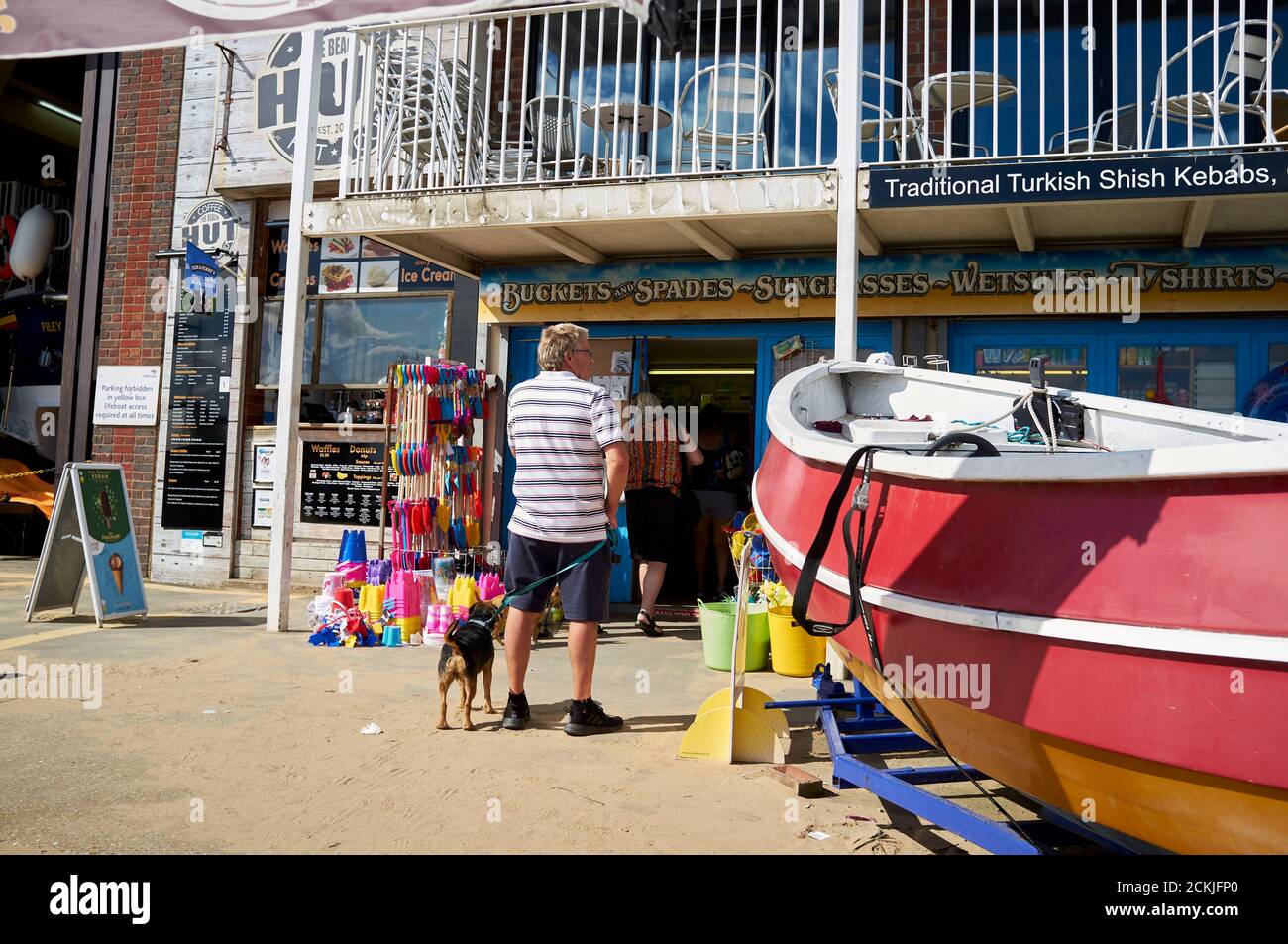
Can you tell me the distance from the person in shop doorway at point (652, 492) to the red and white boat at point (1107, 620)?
438 cm

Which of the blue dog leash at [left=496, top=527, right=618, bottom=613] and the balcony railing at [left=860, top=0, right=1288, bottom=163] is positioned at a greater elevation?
the balcony railing at [left=860, top=0, right=1288, bottom=163]

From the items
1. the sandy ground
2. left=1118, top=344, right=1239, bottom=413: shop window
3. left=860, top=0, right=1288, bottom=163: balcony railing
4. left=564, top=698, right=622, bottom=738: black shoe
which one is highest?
left=860, top=0, right=1288, bottom=163: balcony railing

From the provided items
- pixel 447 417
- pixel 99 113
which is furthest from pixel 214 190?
pixel 447 417

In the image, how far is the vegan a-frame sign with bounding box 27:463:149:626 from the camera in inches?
296

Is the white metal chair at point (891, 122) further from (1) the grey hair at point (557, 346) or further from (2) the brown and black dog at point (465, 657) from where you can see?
(2) the brown and black dog at point (465, 657)

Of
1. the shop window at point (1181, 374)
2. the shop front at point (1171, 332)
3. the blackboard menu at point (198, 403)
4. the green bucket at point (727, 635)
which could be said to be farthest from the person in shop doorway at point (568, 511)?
the blackboard menu at point (198, 403)

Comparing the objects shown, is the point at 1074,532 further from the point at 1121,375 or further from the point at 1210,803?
the point at 1121,375

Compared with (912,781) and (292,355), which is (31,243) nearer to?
(292,355)

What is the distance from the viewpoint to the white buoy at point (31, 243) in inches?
576

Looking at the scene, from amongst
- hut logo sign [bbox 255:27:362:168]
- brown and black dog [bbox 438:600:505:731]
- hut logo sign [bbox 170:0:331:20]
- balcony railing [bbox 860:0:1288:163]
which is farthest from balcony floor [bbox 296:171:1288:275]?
hut logo sign [bbox 170:0:331:20]

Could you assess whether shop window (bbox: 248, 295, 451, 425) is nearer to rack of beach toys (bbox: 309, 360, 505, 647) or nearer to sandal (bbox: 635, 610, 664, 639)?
rack of beach toys (bbox: 309, 360, 505, 647)

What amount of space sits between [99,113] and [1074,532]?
1254cm

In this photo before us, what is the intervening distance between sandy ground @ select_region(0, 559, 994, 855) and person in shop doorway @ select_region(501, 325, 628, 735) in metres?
0.48

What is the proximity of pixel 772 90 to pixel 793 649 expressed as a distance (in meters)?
4.58
